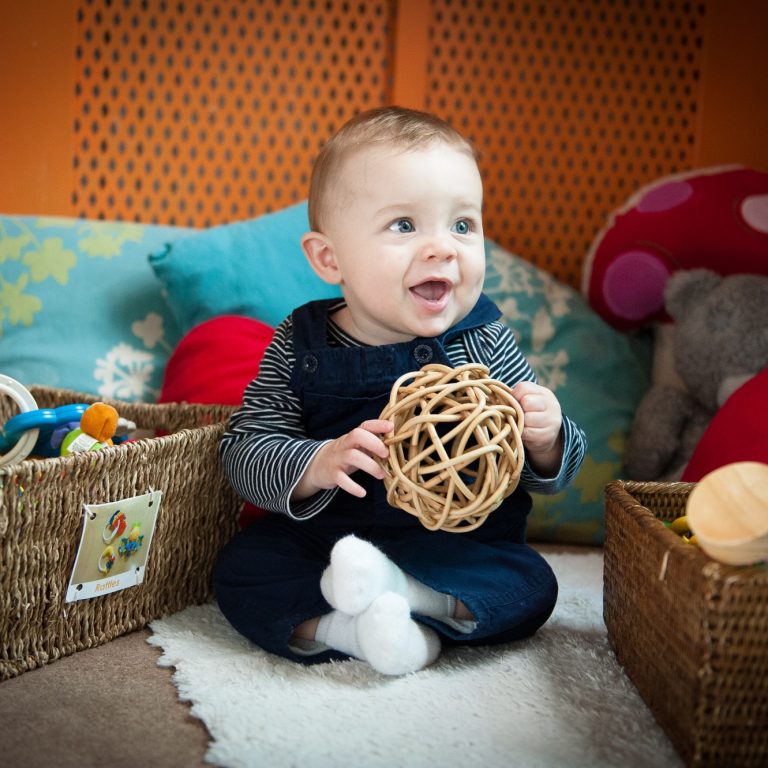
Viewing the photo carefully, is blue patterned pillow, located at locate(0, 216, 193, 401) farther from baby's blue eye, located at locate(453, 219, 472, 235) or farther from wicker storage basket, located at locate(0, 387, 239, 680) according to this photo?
baby's blue eye, located at locate(453, 219, 472, 235)

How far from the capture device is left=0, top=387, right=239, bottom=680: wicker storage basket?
0.93 meters

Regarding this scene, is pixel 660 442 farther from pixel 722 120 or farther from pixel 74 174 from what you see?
Answer: pixel 74 174

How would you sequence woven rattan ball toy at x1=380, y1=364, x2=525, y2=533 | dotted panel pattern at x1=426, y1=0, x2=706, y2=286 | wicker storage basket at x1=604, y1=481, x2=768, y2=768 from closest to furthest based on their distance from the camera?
wicker storage basket at x1=604, y1=481, x2=768, y2=768
woven rattan ball toy at x1=380, y1=364, x2=525, y2=533
dotted panel pattern at x1=426, y1=0, x2=706, y2=286

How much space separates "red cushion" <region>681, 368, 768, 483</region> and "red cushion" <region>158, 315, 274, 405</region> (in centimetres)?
65

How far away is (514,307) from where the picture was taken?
1.67 meters

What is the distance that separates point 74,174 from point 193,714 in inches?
46.9

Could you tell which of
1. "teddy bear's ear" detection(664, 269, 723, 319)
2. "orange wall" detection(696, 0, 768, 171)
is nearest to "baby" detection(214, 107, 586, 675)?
"teddy bear's ear" detection(664, 269, 723, 319)

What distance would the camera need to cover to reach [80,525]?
986 mm

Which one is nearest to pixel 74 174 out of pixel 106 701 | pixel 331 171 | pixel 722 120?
pixel 331 171

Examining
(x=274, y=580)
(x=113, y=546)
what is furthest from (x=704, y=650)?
(x=113, y=546)

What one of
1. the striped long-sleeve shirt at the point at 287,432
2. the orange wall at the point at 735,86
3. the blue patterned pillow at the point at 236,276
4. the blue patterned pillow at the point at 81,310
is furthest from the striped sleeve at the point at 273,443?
the orange wall at the point at 735,86

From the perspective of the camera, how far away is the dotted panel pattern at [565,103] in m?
1.83

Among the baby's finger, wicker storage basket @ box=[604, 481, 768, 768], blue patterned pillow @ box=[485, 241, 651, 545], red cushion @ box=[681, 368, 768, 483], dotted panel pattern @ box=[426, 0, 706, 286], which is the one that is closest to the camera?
wicker storage basket @ box=[604, 481, 768, 768]

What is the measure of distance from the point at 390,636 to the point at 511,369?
15.2 inches
